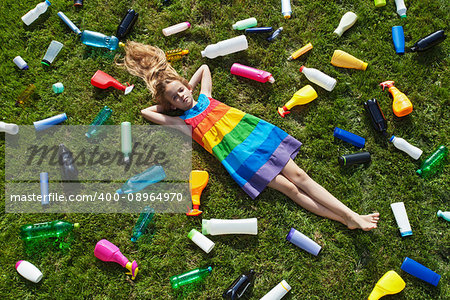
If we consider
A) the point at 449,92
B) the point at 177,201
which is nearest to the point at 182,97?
the point at 177,201

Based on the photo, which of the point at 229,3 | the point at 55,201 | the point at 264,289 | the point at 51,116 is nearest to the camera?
the point at 264,289

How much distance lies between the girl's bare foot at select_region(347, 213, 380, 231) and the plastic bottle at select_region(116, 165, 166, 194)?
2286 mm

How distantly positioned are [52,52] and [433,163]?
507 centimetres

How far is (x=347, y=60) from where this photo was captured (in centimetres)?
444

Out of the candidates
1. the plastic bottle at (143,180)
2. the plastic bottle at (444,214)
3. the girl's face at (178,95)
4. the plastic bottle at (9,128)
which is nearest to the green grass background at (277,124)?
the plastic bottle at (444,214)

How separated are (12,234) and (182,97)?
2579mm

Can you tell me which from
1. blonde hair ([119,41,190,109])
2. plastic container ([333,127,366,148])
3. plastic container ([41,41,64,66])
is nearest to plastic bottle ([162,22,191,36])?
blonde hair ([119,41,190,109])

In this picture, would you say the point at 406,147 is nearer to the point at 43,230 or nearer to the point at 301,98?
the point at 301,98

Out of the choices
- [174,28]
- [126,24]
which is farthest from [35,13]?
[174,28]

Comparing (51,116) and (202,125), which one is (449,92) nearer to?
(202,125)

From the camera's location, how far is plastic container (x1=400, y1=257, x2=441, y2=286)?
3.76 m

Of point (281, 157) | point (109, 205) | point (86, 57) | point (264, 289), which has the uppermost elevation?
point (86, 57)

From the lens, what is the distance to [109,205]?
163 inches

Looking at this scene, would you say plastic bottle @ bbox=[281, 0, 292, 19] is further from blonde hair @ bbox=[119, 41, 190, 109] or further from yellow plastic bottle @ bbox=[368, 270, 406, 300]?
yellow plastic bottle @ bbox=[368, 270, 406, 300]
